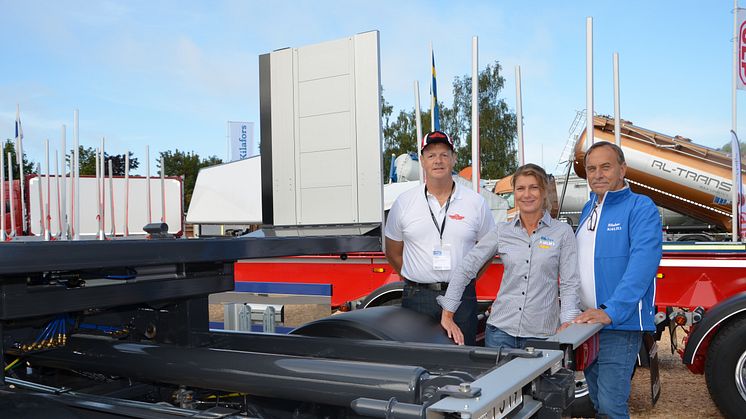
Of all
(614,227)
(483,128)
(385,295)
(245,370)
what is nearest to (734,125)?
(385,295)

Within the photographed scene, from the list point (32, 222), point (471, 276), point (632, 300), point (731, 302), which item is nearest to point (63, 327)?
point (32, 222)

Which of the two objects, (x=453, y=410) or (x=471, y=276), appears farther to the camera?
(x=471, y=276)

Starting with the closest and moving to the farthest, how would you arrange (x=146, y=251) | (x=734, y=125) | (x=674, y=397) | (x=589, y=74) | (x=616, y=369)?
1. (x=146, y=251)
2. (x=616, y=369)
3. (x=589, y=74)
4. (x=674, y=397)
5. (x=734, y=125)

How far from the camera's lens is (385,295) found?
18.5ft

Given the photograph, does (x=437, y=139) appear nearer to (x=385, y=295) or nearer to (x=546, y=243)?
(x=546, y=243)

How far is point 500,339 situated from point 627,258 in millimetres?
643

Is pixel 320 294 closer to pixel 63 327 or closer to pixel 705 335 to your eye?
pixel 705 335

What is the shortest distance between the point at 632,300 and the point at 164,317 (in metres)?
1.84

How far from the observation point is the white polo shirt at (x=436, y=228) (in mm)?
3115

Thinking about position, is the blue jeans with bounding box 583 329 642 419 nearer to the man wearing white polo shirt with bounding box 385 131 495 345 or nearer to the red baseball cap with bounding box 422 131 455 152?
the man wearing white polo shirt with bounding box 385 131 495 345

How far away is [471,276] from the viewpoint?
2.83 meters

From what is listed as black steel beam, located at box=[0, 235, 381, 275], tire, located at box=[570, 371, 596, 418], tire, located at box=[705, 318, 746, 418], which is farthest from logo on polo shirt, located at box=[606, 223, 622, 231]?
tire, located at box=[705, 318, 746, 418]

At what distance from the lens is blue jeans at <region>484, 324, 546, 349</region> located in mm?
2811

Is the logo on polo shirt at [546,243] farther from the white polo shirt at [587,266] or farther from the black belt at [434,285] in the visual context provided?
the black belt at [434,285]
